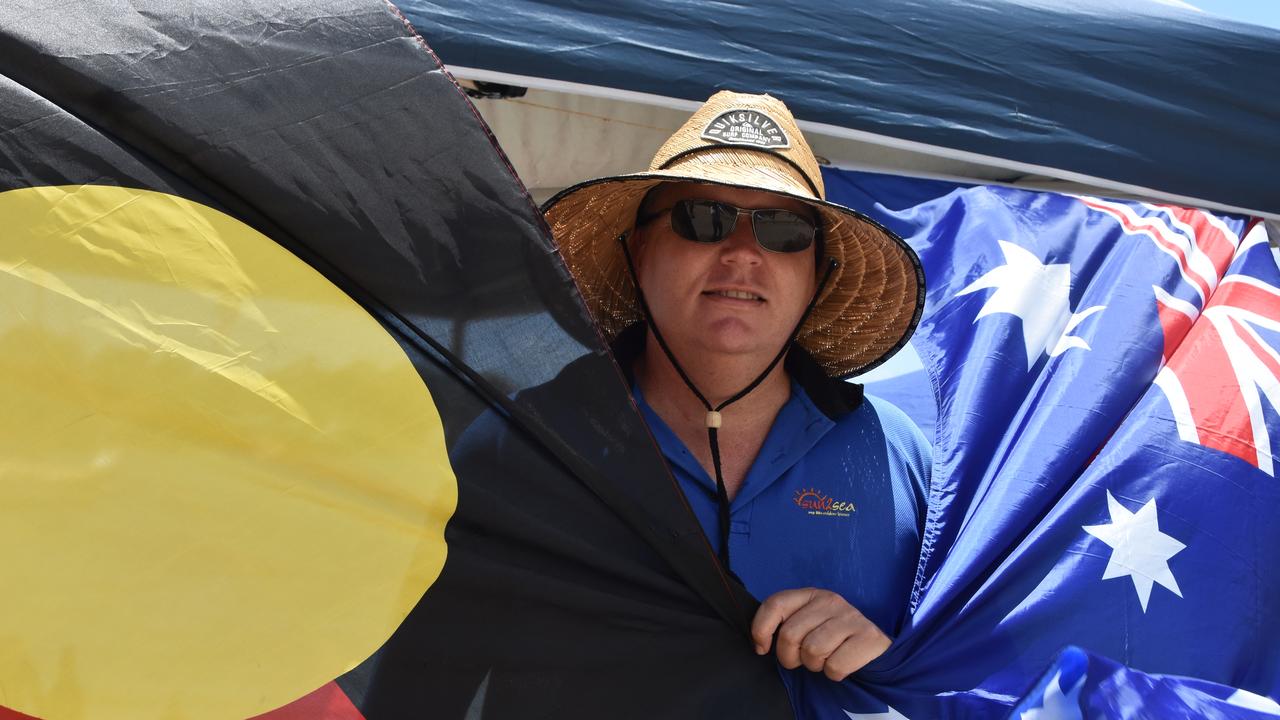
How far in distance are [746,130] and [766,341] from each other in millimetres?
355

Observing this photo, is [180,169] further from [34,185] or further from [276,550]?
[276,550]

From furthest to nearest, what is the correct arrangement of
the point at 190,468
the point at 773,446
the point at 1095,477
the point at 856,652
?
the point at 773,446, the point at 1095,477, the point at 856,652, the point at 190,468

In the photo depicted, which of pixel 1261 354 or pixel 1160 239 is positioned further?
pixel 1160 239

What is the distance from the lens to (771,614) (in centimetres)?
128

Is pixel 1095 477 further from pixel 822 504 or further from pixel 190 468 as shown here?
pixel 190 468

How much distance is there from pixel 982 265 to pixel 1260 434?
615 mm

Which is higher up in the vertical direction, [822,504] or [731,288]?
[731,288]

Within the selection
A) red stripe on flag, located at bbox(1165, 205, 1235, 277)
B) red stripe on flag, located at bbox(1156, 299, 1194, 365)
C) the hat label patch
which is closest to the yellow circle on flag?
the hat label patch

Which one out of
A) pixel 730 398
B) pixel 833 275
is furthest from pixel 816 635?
pixel 833 275

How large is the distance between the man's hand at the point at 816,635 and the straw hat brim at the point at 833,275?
0.62 metres

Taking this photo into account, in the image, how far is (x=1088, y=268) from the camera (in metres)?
2.00

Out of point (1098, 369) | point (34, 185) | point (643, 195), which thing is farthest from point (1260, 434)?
point (34, 185)

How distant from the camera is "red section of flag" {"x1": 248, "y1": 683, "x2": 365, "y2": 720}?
1075 mm

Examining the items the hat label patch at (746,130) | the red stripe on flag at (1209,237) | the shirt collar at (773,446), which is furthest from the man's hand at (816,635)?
the red stripe on flag at (1209,237)
